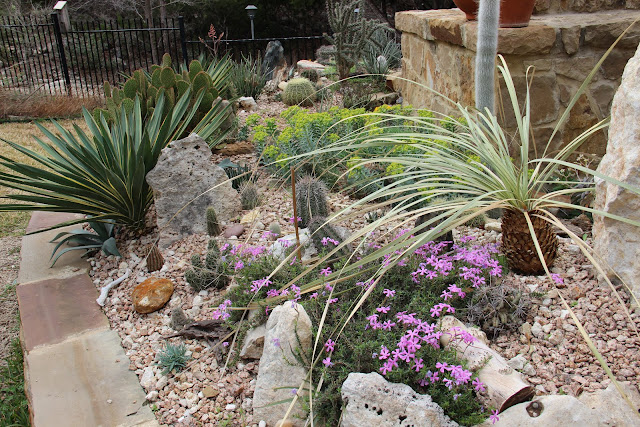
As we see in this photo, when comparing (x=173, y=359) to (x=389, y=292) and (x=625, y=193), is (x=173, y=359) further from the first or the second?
(x=625, y=193)

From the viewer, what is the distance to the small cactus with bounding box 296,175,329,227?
3.15 meters

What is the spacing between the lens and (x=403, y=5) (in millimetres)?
16547

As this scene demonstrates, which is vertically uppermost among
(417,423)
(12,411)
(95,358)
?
(417,423)

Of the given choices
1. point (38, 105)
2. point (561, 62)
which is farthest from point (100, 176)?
point (38, 105)

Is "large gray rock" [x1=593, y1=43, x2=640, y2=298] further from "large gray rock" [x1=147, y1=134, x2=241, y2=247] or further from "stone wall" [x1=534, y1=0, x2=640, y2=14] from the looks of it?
"stone wall" [x1=534, y1=0, x2=640, y2=14]

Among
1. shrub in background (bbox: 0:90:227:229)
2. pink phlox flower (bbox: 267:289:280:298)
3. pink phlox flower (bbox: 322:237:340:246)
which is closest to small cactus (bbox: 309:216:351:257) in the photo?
pink phlox flower (bbox: 322:237:340:246)

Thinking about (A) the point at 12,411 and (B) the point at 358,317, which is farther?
(A) the point at 12,411

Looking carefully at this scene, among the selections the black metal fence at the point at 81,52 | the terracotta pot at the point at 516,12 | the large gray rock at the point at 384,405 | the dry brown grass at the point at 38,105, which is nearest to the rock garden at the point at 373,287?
the large gray rock at the point at 384,405

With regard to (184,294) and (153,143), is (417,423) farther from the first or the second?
(153,143)

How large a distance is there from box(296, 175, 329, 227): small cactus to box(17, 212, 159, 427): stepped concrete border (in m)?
1.19

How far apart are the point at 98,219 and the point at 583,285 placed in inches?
112

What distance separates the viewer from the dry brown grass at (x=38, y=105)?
871 cm

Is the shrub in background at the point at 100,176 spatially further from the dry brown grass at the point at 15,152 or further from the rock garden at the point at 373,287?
the dry brown grass at the point at 15,152

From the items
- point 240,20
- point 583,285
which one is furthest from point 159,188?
point 240,20
